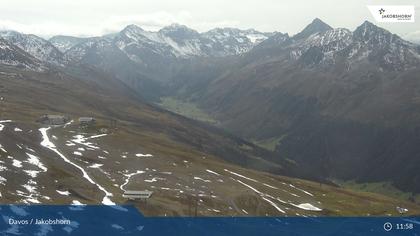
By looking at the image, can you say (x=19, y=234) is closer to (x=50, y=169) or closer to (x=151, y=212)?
(x=151, y=212)

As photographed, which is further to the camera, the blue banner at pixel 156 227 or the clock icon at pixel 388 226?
the blue banner at pixel 156 227

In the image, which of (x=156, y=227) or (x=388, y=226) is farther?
(x=156, y=227)

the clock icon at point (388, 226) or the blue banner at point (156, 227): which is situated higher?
the clock icon at point (388, 226)

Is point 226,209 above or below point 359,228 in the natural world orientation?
below

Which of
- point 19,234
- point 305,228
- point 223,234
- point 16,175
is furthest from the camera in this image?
point 16,175

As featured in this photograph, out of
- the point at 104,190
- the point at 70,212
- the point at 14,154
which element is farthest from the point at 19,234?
the point at 14,154

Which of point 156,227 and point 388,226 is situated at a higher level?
point 388,226

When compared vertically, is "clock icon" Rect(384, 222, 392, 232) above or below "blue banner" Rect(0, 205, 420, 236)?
above

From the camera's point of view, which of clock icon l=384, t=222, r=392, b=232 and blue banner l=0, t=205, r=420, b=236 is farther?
blue banner l=0, t=205, r=420, b=236
